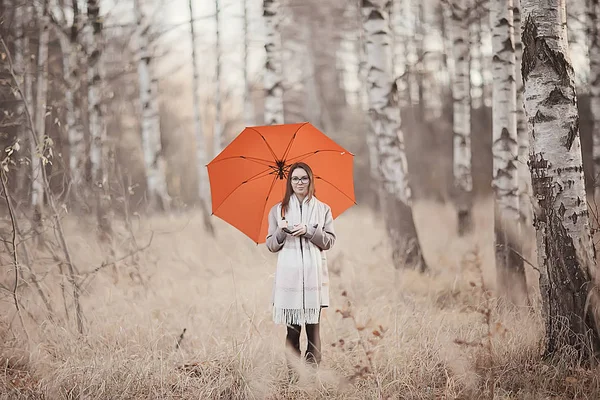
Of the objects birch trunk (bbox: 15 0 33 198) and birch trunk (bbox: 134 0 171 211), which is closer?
birch trunk (bbox: 15 0 33 198)

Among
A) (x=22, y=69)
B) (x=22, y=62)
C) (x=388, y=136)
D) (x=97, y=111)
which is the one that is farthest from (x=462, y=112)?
(x=22, y=62)

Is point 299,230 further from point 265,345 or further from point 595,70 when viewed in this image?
point 595,70

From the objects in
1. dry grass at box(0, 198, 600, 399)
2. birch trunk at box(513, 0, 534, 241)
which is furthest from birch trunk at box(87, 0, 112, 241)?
birch trunk at box(513, 0, 534, 241)

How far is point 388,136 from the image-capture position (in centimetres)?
740

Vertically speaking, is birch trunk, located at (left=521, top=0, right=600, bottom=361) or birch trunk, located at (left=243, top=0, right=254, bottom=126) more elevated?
birch trunk, located at (left=243, top=0, right=254, bottom=126)

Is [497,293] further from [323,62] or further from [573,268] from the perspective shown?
[323,62]

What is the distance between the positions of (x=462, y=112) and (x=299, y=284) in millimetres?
8743

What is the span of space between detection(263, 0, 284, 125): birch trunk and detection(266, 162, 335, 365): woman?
4.40 metres

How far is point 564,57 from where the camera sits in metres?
4.02

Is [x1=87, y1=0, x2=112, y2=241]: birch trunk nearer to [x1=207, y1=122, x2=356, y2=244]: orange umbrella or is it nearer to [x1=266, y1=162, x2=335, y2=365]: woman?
[x1=207, y1=122, x2=356, y2=244]: orange umbrella

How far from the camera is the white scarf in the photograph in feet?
13.0

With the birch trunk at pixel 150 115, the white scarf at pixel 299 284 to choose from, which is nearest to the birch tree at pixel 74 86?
the birch trunk at pixel 150 115

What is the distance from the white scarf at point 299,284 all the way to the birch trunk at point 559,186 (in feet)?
5.07

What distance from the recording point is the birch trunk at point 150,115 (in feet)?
39.8
